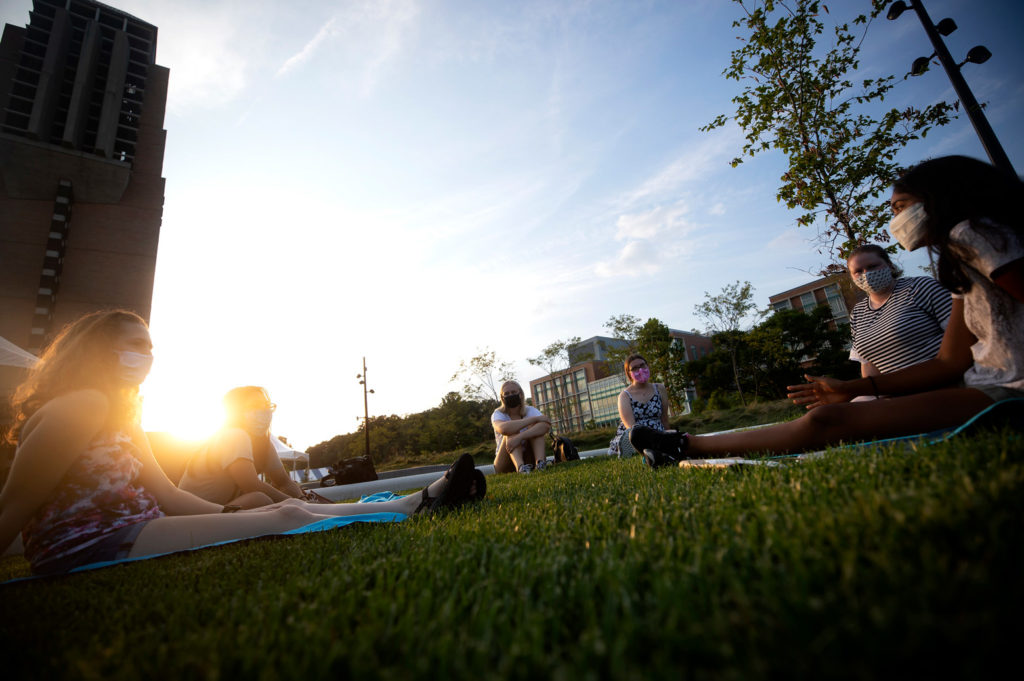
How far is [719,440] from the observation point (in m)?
3.45

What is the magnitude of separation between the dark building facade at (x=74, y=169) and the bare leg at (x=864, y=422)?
26.8m

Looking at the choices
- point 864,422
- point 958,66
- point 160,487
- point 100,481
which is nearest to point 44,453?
point 100,481

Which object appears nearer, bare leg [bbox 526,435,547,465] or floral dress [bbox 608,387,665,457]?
floral dress [bbox 608,387,665,457]

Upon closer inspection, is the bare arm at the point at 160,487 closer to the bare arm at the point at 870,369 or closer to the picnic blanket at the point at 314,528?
the picnic blanket at the point at 314,528

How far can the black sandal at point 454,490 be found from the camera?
10.9ft

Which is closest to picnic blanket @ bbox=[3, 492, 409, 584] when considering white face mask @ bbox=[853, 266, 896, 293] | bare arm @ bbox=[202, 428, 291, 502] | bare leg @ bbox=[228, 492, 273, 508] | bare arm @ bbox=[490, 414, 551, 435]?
bare leg @ bbox=[228, 492, 273, 508]

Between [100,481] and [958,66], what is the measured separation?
12.7 metres

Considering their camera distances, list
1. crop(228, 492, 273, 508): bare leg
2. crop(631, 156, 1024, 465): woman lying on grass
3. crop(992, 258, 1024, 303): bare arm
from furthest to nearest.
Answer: crop(228, 492, 273, 508): bare leg → crop(631, 156, 1024, 465): woman lying on grass → crop(992, 258, 1024, 303): bare arm

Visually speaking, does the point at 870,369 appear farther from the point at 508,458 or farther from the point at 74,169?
the point at 74,169

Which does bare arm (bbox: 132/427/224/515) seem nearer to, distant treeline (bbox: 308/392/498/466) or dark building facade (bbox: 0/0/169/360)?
dark building facade (bbox: 0/0/169/360)

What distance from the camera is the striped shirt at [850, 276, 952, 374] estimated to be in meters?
3.62

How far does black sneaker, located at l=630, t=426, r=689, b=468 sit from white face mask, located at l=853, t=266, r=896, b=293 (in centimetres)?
240

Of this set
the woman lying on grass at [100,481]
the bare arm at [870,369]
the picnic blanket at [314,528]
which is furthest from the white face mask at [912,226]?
the picnic blanket at [314,528]

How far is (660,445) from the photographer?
3.73 meters
